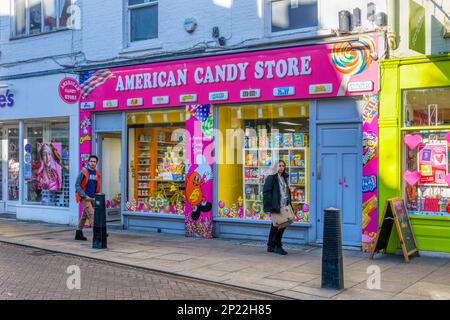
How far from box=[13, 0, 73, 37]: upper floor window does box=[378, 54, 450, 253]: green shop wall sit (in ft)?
30.1

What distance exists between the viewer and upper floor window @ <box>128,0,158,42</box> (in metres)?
14.0

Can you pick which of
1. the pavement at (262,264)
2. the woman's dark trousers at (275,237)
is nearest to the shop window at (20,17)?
the pavement at (262,264)

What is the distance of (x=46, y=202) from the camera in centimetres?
1602

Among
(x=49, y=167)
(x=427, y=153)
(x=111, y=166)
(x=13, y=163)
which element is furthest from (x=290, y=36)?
(x=13, y=163)

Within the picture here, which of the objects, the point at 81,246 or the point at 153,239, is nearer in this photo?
the point at 81,246

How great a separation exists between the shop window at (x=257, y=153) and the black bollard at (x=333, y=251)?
400 centimetres

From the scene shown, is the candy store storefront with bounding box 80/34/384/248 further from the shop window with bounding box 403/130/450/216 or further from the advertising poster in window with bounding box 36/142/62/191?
the advertising poster in window with bounding box 36/142/62/191

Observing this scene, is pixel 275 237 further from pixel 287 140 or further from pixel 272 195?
pixel 287 140

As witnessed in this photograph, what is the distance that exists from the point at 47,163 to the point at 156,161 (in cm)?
374

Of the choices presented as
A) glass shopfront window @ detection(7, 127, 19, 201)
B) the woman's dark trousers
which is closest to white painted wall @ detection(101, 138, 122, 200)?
glass shopfront window @ detection(7, 127, 19, 201)

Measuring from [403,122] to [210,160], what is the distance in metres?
4.33
